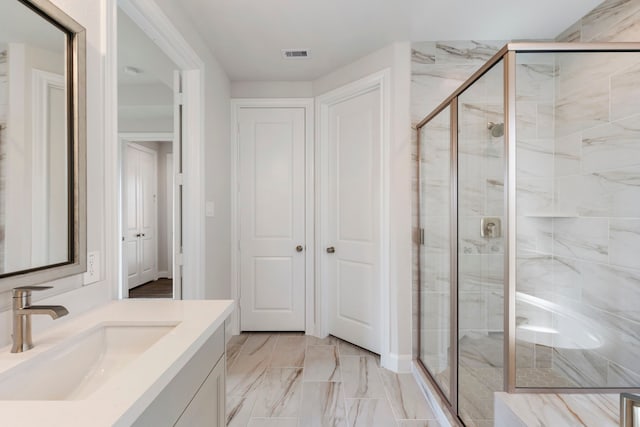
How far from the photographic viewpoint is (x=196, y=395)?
2.87ft

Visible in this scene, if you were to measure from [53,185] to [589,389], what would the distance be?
6.89 ft

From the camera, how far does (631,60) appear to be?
1.44 m

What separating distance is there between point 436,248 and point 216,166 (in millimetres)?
1800

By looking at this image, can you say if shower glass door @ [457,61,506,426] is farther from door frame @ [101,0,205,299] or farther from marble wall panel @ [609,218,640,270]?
door frame @ [101,0,205,299]

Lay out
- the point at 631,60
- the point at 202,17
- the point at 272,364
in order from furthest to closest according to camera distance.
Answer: the point at 272,364
the point at 202,17
the point at 631,60

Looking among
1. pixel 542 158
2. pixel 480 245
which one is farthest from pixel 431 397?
pixel 542 158

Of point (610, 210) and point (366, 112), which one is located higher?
point (366, 112)

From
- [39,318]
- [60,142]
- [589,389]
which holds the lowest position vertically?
[589,389]

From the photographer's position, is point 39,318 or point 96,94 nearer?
point 39,318

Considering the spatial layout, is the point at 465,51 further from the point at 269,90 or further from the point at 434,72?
the point at 269,90

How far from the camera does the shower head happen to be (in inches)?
53.0

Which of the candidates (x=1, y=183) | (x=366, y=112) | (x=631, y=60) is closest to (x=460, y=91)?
(x=631, y=60)

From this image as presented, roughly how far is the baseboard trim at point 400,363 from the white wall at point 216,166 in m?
1.45

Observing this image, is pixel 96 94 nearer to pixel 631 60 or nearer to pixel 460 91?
pixel 460 91
